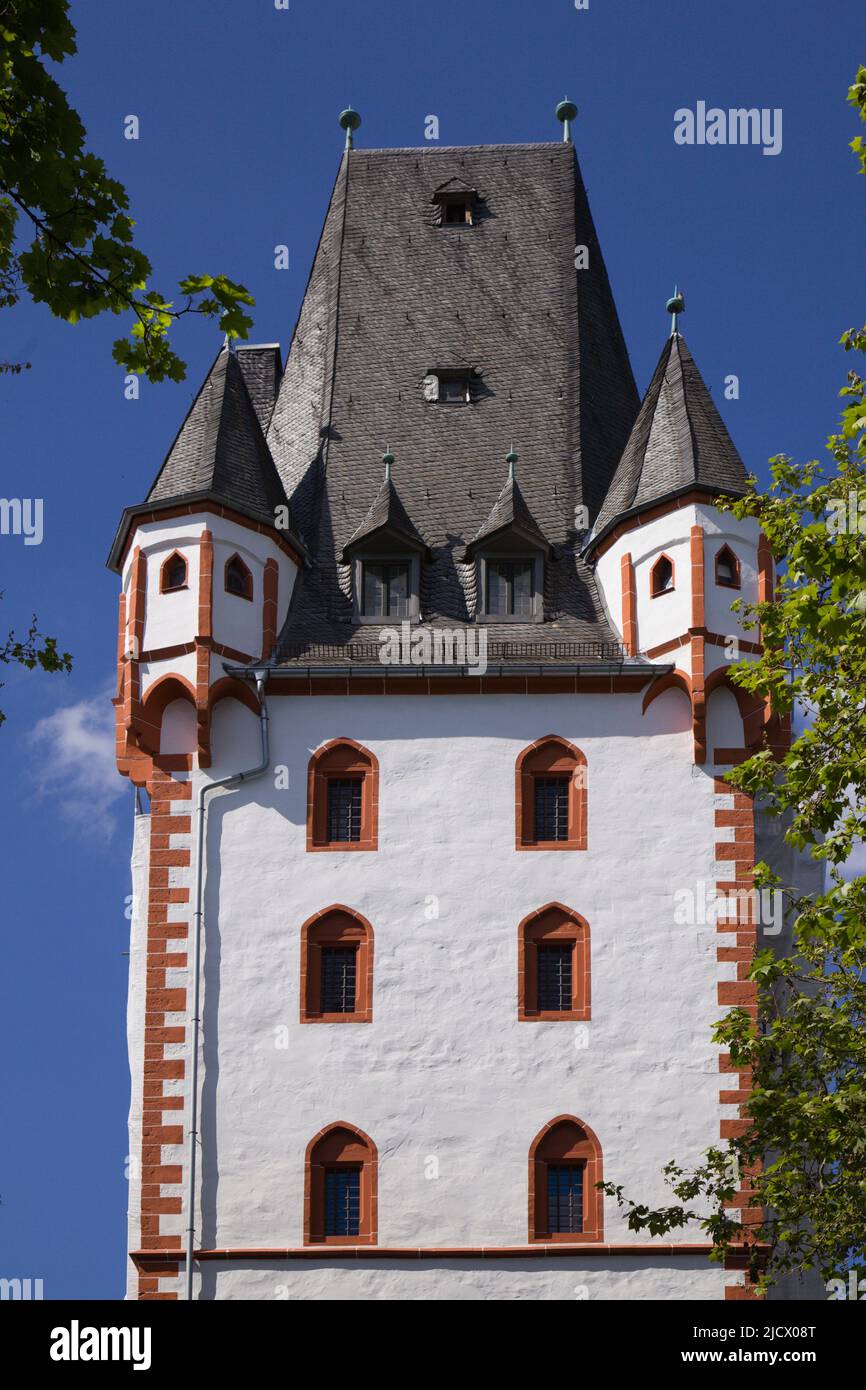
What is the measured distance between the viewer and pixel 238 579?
1544 inches

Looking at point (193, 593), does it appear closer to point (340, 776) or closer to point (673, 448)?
point (340, 776)

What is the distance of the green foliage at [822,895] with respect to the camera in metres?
26.2

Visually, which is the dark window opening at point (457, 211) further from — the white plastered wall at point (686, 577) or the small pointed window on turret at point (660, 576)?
the small pointed window on turret at point (660, 576)

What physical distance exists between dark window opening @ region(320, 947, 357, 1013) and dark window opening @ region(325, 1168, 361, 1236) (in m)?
2.46

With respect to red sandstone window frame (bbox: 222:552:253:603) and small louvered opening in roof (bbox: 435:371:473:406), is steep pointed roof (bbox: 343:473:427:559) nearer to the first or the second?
red sandstone window frame (bbox: 222:552:253:603)

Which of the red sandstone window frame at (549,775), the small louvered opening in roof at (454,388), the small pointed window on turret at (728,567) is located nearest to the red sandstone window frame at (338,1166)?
the red sandstone window frame at (549,775)

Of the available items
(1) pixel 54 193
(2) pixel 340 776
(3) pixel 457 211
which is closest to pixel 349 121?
(3) pixel 457 211

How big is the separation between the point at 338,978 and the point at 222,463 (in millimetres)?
8825

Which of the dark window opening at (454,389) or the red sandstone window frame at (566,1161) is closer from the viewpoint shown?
the red sandstone window frame at (566,1161)

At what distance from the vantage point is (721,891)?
1473 inches

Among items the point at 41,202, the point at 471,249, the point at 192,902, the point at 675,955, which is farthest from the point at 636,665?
the point at 41,202

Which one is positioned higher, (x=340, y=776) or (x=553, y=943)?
(x=340, y=776)

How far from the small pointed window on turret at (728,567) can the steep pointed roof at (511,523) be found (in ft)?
10.8

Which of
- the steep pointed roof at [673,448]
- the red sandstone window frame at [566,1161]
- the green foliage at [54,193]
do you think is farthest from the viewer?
the steep pointed roof at [673,448]
